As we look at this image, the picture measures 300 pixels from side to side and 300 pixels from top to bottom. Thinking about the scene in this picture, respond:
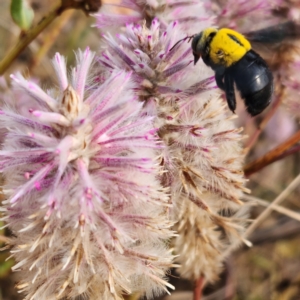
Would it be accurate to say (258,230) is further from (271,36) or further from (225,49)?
(225,49)

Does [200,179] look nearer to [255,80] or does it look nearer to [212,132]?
[212,132]

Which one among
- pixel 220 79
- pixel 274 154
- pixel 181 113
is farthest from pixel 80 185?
pixel 274 154

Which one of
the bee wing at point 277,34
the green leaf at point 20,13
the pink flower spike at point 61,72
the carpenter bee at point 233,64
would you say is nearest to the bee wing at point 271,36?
the bee wing at point 277,34

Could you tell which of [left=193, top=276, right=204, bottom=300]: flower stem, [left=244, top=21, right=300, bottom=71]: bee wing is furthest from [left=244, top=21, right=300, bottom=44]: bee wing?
[left=193, top=276, right=204, bottom=300]: flower stem

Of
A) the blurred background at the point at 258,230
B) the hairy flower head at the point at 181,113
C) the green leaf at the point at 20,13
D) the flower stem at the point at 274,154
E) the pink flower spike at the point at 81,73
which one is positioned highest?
the pink flower spike at the point at 81,73

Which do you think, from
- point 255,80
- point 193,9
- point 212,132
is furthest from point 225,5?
point 212,132

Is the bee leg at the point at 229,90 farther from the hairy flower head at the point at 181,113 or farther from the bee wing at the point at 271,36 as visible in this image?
the bee wing at the point at 271,36

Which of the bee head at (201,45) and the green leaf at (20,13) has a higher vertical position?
the green leaf at (20,13)
